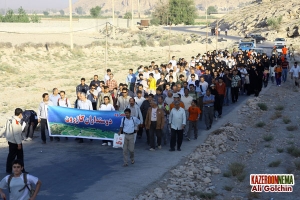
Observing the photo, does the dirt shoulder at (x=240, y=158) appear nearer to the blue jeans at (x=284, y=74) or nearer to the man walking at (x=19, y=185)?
the man walking at (x=19, y=185)

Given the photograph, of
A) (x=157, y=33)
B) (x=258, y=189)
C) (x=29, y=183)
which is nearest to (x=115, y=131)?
(x=258, y=189)

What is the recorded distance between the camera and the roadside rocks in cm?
1182

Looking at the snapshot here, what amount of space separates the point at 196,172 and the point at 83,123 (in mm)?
4119

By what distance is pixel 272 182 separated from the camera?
517 inches

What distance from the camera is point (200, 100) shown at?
61.4ft

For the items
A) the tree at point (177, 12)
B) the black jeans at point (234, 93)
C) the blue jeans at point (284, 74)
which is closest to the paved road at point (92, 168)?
the black jeans at point (234, 93)

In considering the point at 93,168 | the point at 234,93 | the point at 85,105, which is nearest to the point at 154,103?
the point at 85,105

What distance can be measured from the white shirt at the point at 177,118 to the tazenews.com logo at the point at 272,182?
253 cm

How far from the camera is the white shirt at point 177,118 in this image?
14.8 m

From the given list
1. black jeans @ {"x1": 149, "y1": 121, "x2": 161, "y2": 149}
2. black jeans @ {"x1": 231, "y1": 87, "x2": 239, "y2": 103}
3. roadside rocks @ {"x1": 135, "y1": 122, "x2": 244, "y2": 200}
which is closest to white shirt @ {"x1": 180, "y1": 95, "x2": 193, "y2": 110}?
roadside rocks @ {"x1": 135, "y1": 122, "x2": 244, "y2": 200}

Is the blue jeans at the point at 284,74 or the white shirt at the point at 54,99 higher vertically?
the white shirt at the point at 54,99

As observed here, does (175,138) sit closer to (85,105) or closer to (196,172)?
(196,172)

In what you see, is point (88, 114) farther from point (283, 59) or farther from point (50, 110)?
point (283, 59)

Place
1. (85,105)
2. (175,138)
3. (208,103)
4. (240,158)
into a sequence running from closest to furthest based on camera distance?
(175,138) → (240,158) → (85,105) → (208,103)
